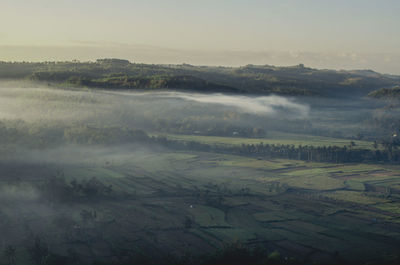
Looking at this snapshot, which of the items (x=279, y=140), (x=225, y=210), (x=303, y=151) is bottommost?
(x=225, y=210)


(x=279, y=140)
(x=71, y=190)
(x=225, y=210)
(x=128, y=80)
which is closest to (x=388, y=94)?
(x=279, y=140)

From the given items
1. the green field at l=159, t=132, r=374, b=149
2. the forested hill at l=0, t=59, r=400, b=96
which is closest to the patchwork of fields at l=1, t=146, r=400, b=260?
the green field at l=159, t=132, r=374, b=149

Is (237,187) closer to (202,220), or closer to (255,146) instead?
(202,220)

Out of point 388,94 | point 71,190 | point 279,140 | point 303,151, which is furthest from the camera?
point 388,94

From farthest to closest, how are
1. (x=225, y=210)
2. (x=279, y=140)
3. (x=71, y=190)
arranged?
(x=279, y=140) → (x=71, y=190) → (x=225, y=210)

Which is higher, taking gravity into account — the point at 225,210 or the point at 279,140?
the point at 279,140

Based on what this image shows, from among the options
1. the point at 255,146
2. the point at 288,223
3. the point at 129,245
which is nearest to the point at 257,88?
the point at 255,146

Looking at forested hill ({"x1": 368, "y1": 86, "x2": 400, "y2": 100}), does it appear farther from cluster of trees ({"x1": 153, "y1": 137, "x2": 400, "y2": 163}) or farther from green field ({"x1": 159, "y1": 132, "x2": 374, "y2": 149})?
cluster of trees ({"x1": 153, "y1": 137, "x2": 400, "y2": 163})

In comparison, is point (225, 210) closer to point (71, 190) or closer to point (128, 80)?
point (71, 190)

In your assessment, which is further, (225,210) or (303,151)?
(303,151)

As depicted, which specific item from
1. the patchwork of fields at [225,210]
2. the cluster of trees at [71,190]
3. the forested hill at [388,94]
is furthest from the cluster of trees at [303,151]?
the forested hill at [388,94]

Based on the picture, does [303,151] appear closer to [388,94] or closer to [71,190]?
[71,190]
